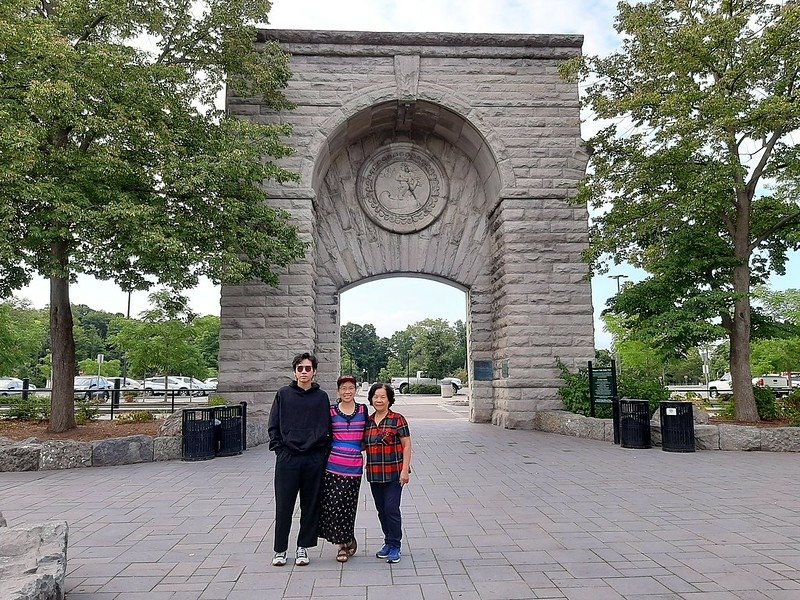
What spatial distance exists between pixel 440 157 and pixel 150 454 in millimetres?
10302

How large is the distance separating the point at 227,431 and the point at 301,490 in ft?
20.8

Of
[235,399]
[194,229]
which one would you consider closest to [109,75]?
[194,229]

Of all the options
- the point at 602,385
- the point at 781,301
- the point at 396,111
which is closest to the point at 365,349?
the point at 781,301

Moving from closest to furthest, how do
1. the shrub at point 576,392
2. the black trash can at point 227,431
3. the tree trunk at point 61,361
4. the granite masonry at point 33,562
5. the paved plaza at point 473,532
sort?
1. the granite masonry at point 33,562
2. the paved plaza at point 473,532
3. the black trash can at point 227,431
4. the tree trunk at point 61,361
5. the shrub at point 576,392

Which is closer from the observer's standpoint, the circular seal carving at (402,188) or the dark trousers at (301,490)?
the dark trousers at (301,490)

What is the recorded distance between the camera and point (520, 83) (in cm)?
1450

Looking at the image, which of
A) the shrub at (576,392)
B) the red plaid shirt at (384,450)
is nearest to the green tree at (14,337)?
the shrub at (576,392)

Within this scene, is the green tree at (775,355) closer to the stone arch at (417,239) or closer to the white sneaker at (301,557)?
the stone arch at (417,239)

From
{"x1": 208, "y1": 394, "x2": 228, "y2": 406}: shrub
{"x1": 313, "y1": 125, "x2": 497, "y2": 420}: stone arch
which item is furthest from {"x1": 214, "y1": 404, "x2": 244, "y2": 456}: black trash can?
{"x1": 313, "y1": 125, "x2": 497, "y2": 420}: stone arch

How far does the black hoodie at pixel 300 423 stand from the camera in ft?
14.1

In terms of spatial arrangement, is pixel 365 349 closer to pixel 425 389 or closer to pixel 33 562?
pixel 425 389

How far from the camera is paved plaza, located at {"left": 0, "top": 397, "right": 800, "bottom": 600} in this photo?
392 centimetres

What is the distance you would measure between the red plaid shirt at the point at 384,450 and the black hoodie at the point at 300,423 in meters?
0.33

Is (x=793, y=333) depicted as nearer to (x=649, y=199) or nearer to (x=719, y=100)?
(x=649, y=199)
